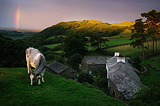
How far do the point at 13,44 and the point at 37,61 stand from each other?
2067 cm

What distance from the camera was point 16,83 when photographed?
37.4 ft

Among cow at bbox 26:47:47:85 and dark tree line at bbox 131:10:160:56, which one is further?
dark tree line at bbox 131:10:160:56

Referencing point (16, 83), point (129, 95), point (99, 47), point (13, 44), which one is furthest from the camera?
point (99, 47)

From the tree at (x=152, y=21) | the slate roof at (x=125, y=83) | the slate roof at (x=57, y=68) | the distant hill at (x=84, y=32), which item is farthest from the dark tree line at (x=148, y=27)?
the distant hill at (x=84, y=32)

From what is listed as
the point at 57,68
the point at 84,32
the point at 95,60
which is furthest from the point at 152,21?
the point at 84,32

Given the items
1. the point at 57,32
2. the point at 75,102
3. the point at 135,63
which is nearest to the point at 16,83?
the point at 75,102

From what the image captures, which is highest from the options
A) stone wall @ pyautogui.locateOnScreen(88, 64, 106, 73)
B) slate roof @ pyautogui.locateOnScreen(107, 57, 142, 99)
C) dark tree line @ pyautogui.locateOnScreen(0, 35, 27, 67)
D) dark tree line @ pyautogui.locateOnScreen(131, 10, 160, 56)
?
dark tree line @ pyautogui.locateOnScreen(131, 10, 160, 56)

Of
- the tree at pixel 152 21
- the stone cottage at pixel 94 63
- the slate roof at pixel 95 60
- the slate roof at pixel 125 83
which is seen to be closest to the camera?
the slate roof at pixel 125 83

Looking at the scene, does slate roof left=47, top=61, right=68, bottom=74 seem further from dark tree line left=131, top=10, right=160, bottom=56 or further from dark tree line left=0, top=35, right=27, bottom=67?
dark tree line left=131, top=10, right=160, bottom=56

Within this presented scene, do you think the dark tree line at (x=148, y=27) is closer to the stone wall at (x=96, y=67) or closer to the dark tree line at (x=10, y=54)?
the stone wall at (x=96, y=67)

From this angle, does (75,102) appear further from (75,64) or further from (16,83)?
(75,64)

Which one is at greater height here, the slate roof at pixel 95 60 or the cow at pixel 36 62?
the cow at pixel 36 62

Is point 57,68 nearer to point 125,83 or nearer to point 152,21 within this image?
point 125,83

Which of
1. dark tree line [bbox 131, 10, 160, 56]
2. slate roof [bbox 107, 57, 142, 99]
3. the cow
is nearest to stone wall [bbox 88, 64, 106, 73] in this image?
dark tree line [bbox 131, 10, 160, 56]
